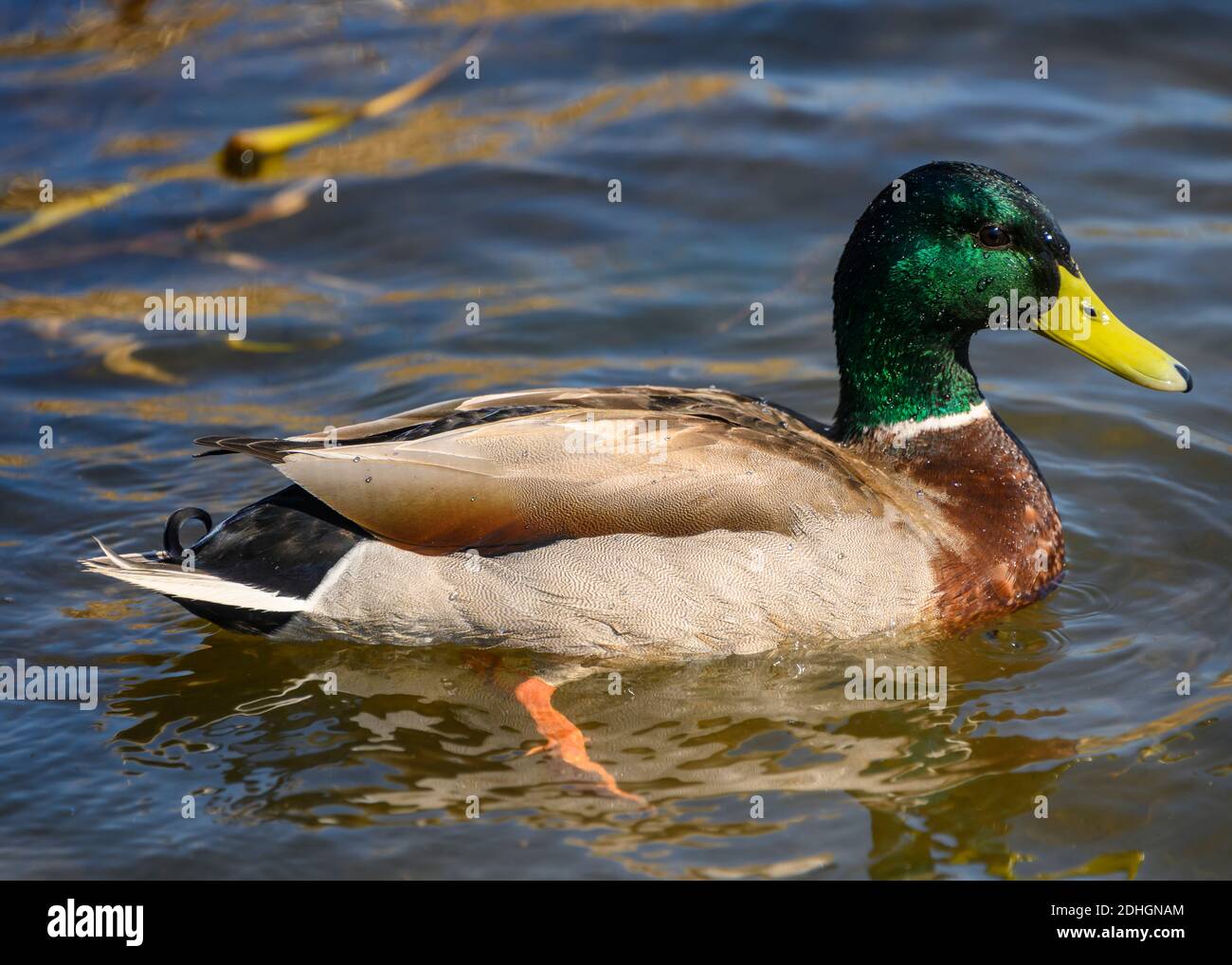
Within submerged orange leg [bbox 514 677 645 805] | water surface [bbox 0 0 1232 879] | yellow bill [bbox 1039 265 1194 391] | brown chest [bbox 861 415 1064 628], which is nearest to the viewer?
water surface [bbox 0 0 1232 879]

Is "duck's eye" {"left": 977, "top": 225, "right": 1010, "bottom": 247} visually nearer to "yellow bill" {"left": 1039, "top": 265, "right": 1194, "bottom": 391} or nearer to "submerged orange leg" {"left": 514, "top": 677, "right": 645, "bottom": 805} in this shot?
"yellow bill" {"left": 1039, "top": 265, "right": 1194, "bottom": 391}

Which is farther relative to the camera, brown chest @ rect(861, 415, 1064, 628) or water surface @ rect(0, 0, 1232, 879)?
brown chest @ rect(861, 415, 1064, 628)

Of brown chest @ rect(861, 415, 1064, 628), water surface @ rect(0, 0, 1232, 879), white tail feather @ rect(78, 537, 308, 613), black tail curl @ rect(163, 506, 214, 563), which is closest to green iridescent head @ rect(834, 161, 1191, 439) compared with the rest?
brown chest @ rect(861, 415, 1064, 628)

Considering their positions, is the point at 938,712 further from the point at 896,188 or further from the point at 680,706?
the point at 896,188

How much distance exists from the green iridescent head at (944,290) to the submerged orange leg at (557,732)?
167cm

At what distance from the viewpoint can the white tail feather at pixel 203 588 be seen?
590 cm

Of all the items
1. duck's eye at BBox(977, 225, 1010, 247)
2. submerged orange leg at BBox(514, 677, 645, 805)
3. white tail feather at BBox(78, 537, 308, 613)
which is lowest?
submerged orange leg at BBox(514, 677, 645, 805)

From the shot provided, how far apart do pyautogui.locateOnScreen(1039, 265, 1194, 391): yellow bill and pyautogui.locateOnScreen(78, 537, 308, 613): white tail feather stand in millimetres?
3058

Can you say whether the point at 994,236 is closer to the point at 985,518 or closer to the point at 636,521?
the point at 985,518

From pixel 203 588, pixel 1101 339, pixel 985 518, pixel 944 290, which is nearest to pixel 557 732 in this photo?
pixel 203 588

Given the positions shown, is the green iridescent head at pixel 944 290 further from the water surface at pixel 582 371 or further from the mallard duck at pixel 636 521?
the water surface at pixel 582 371

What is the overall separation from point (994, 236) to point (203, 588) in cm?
321

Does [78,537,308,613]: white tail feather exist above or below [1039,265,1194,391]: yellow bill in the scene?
below

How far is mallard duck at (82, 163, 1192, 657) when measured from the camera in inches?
230
